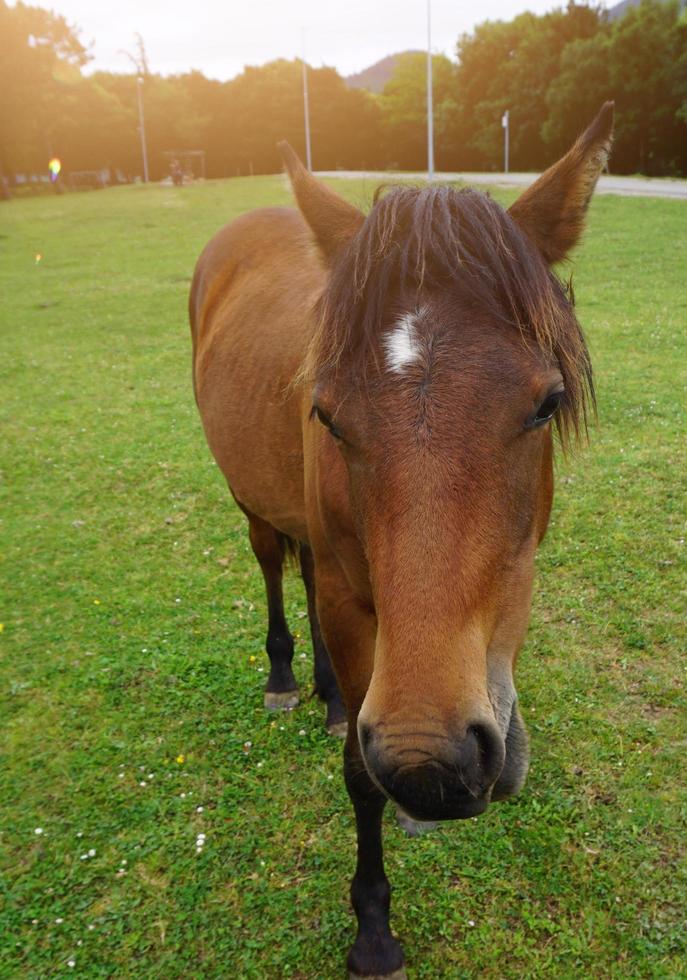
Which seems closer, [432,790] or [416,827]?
[432,790]

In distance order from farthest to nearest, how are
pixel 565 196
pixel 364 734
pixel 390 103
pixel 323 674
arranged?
pixel 390 103
pixel 323 674
pixel 565 196
pixel 364 734

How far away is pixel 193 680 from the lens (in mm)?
4219

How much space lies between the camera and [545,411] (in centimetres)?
177

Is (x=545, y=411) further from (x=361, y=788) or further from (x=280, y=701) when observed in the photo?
(x=280, y=701)

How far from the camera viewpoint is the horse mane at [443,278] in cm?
178

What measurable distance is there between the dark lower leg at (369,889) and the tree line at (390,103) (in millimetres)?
43264

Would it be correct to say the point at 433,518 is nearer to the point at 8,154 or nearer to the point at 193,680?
the point at 193,680

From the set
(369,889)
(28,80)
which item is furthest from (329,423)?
(28,80)

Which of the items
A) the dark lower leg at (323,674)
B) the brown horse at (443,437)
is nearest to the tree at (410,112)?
the dark lower leg at (323,674)

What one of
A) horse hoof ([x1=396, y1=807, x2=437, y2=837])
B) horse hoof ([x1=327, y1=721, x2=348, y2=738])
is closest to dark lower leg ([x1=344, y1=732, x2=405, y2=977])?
horse hoof ([x1=396, y1=807, x2=437, y2=837])

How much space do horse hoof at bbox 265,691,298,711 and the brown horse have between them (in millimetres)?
1689

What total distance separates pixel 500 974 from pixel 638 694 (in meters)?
1.71

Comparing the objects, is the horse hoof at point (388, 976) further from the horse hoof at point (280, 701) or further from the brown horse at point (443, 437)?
the horse hoof at point (280, 701)

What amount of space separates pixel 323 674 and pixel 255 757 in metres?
0.58
